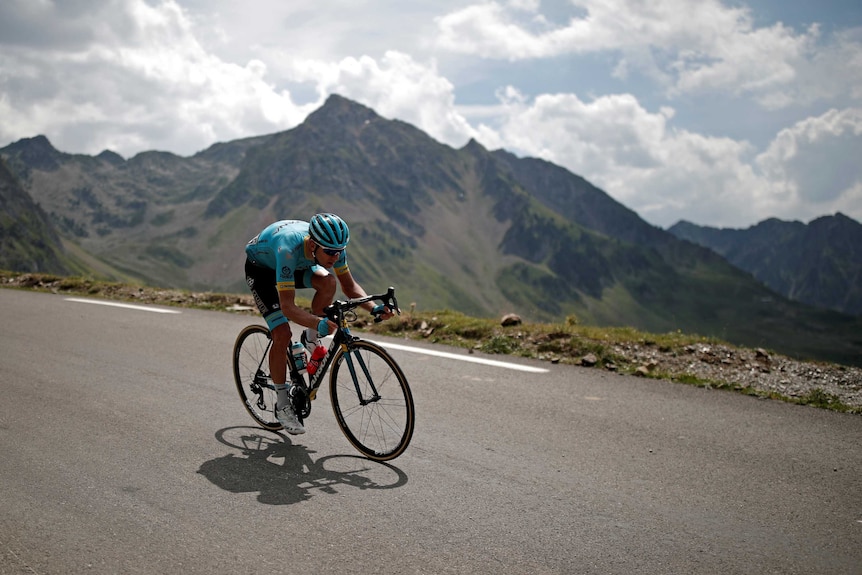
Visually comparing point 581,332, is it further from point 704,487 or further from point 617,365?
point 704,487

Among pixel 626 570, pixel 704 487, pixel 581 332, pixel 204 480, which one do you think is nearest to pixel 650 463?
pixel 704 487

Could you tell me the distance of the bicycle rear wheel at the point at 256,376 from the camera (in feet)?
23.9

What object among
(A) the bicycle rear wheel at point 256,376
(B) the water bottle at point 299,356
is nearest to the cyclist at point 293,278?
(B) the water bottle at point 299,356

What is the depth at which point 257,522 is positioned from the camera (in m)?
5.02

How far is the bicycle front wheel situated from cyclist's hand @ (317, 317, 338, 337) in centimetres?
29

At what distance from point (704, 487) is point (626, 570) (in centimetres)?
184

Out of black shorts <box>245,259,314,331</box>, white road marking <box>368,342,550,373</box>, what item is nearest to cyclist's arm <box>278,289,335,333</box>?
black shorts <box>245,259,314,331</box>

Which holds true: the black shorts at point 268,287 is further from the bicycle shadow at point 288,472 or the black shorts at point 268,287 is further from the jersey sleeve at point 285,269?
the bicycle shadow at point 288,472

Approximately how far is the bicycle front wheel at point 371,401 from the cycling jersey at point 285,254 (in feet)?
2.89

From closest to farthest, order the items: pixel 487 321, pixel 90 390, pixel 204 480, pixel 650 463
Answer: pixel 204 480, pixel 650 463, pixel 90 390, pixel 487 321

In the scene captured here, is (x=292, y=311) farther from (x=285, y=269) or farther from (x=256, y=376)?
(x=256, y=376)

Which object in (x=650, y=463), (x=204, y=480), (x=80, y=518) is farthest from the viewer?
(x=650, y=463)

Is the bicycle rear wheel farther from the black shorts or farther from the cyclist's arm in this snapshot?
the cyclist's arm

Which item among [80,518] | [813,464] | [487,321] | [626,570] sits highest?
[487,321]
